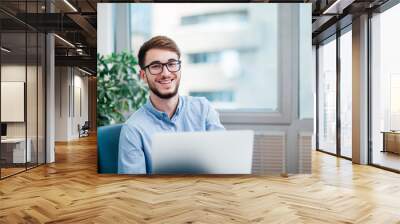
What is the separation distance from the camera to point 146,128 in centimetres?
588

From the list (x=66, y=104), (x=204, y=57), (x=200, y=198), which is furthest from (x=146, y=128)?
(x=66, y=104)

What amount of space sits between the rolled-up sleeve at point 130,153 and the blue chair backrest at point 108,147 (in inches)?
3.7

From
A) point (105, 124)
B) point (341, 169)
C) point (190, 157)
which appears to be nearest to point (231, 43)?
point (190, 157)

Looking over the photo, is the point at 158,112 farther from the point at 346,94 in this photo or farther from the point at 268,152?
the point at 346,94

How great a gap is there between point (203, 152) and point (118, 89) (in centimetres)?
160

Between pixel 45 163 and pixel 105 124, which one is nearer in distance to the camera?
pixel 105 124

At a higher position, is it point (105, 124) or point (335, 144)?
point (105, 124)

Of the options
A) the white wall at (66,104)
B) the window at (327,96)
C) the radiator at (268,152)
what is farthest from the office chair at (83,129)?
the radiator at (268,152)

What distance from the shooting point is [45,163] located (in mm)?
7883

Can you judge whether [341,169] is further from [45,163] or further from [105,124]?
[45,163]

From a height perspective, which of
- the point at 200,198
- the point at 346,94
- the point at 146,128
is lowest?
the point at 200,198

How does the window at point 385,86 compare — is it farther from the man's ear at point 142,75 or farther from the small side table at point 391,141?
the man's ear at point 142,75

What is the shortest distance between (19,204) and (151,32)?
3.04 m

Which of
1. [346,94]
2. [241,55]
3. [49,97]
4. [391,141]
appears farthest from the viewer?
[346,94]
